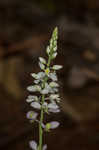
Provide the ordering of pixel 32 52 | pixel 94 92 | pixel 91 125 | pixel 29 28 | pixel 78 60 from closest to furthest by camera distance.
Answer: pixel 91 125 < pixel 94 92 < pixel 78 60 < pixel 32 52 < pixel 29 28

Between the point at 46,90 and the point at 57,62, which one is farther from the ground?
the point at 57,62

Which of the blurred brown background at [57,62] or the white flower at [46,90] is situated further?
the blurred brown background at [57,62]

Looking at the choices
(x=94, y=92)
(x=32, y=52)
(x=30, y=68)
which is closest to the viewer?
(x=94, y=92)

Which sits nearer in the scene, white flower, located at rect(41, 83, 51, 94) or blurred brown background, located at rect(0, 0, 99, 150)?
white flower, located at rect(41, 83, 51, 94)

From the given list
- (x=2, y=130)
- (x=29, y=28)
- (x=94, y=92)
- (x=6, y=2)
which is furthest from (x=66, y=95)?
(x=6, y=2)

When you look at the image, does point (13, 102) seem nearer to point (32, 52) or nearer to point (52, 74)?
point (32, 52)

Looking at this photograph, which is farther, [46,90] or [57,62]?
[57,62]

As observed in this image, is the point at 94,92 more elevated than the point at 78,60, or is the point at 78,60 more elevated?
the point at 78,60

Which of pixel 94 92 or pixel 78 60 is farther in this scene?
pixel 78 60
